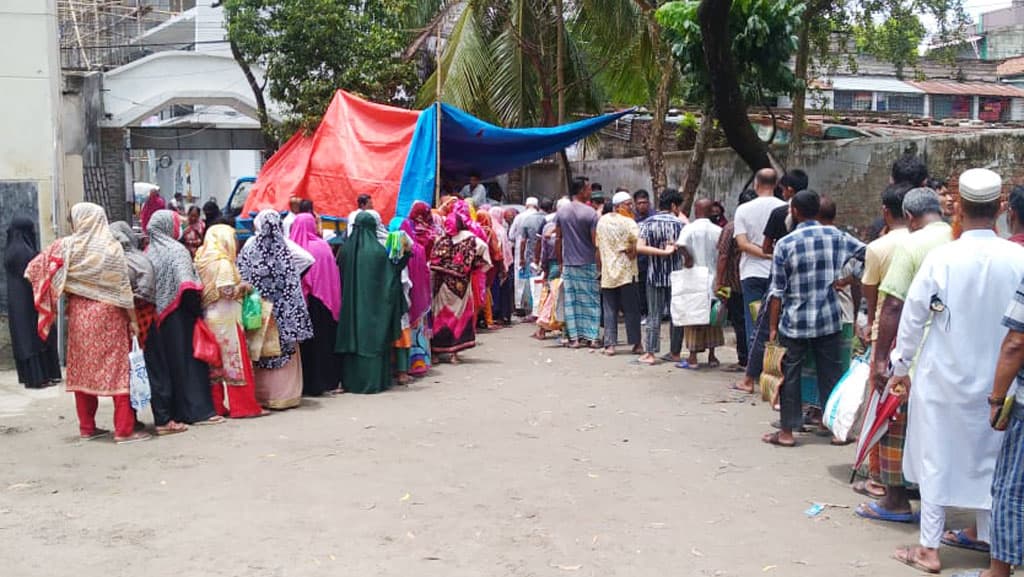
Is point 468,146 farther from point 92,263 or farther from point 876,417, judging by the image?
point 876,417

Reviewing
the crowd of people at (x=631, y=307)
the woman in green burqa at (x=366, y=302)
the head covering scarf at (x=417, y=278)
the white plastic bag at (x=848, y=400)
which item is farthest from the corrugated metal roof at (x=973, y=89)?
the white plastic bag at (x=848, y=400)

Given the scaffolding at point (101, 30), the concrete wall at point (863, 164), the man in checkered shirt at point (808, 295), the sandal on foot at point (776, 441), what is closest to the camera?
the man in checkered shirt at point (808, 295)

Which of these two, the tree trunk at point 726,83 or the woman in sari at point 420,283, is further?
the tree trunk at point 726,83

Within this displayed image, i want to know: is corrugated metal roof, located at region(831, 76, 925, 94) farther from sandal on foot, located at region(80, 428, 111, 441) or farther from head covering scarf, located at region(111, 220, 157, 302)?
sandal on foot, located at region(80, 428, 111, 441)

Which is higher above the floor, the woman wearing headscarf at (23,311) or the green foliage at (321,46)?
the green foliage at (321,46)

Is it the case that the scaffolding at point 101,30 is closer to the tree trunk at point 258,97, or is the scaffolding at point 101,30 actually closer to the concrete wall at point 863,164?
the tree trunk at point 258,97

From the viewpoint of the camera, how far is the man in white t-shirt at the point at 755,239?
27.8ft

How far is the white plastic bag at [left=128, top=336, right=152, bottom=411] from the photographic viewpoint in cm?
743

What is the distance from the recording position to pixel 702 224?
9898 millimetres

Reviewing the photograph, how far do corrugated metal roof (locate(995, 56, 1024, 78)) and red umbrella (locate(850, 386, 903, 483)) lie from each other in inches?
1291

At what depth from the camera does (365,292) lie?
9.12 metres

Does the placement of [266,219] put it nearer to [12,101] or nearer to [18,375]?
[18,375]

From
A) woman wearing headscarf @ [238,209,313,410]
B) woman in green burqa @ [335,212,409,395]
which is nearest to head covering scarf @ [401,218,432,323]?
woman in green burqa @ [335,212,409,395]

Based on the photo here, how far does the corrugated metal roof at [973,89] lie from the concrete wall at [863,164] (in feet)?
58.2
